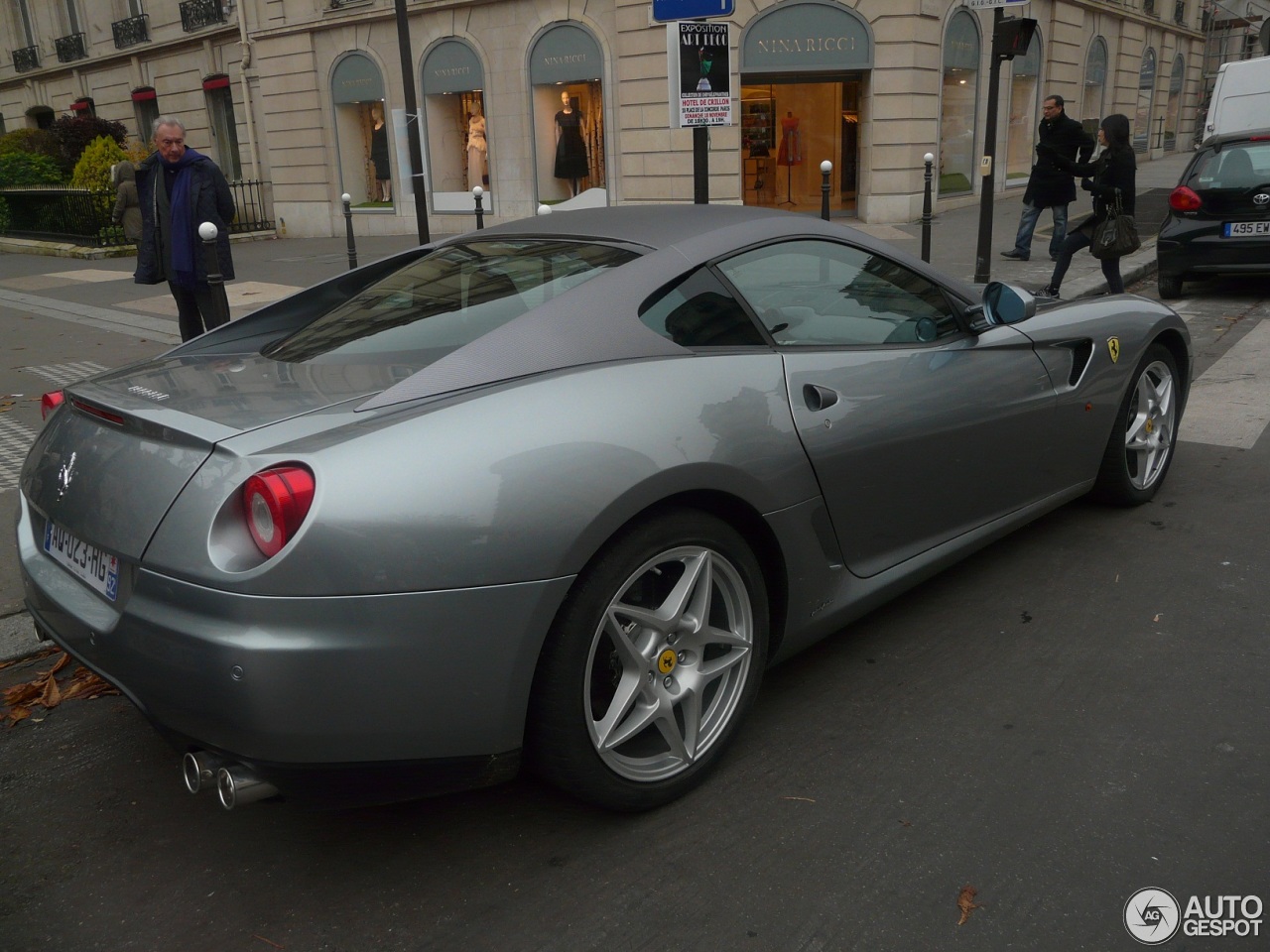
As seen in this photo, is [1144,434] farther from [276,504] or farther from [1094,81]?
[1094,81]

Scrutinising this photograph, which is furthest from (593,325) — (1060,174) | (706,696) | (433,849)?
(1060,174)

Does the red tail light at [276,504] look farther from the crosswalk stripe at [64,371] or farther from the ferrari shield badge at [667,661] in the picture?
the crosswalk stripe at [64,371]

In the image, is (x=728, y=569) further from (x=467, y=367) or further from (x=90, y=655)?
(x=90, y=655)

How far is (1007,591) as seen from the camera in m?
4.00

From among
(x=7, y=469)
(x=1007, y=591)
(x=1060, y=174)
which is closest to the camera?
(x=1007, y=591)

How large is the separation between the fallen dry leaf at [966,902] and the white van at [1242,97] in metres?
16.1

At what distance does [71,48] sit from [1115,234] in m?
32.1

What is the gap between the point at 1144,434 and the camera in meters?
4.68

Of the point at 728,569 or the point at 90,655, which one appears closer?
the point at 90,655

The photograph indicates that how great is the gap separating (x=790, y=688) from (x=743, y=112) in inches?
692

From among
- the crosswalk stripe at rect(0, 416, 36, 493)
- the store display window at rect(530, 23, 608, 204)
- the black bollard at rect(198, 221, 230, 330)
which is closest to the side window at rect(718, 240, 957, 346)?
the crosswalk stripe at rect(0, 416, 36, 493)

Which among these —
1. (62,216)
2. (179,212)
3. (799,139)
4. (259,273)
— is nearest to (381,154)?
(62,216)

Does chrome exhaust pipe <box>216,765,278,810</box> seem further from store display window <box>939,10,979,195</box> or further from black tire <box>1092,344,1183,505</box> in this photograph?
store display window <box>939,10,979,195</box>

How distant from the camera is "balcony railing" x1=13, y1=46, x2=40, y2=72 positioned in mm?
33719
